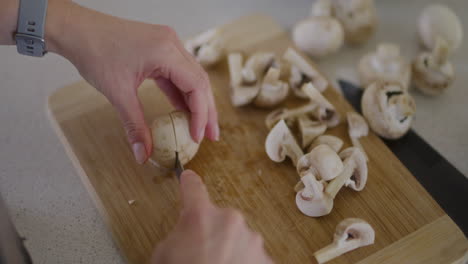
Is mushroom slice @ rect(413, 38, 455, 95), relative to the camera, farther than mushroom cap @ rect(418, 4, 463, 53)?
No

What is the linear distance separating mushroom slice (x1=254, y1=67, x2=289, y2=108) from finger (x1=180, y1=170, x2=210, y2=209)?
1.38ft

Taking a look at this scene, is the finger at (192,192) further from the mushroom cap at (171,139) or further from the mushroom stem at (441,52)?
the mushroom stem at (441,52)

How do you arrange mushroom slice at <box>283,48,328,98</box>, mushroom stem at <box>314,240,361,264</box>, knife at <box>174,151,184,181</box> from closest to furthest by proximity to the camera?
mushroom stem at <box>314,240,361,264</box> < knife at <box>174,151,184,181</box> < mushroom slice at <box>283,48,328,98</box>

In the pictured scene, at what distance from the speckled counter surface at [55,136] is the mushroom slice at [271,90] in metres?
0.34

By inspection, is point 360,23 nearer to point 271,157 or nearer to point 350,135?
point 350,135

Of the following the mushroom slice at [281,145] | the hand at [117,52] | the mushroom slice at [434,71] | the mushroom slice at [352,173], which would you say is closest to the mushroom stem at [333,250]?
the mushroom slice at [352,173]

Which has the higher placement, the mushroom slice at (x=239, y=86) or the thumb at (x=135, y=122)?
the thumb at (x=135, y=122)

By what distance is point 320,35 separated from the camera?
1481mm

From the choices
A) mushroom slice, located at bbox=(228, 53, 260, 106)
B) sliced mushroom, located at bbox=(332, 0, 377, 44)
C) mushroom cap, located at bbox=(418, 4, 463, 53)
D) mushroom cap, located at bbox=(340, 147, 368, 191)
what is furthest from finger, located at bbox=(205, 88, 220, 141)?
mushroom cap, located at bbox=(418, 4, 463, 53)

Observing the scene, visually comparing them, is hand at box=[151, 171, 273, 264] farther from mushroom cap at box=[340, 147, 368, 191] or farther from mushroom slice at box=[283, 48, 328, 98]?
mushroom slice at box=[283, 48, 328, 98]

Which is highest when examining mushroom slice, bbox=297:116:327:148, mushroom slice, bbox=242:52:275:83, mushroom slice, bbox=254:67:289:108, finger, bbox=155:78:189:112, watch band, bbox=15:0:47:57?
watch band, bbox=15:0:47:57

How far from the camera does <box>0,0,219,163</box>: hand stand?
40.1 inches

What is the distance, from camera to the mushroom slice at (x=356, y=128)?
4.05 ft

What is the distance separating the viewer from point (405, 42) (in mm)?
1679
